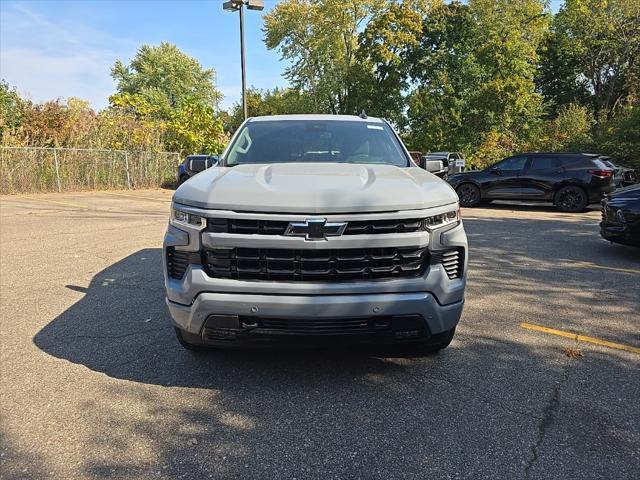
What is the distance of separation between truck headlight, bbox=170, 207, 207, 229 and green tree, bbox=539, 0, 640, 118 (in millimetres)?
32679

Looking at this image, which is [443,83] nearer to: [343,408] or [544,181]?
[544,181]

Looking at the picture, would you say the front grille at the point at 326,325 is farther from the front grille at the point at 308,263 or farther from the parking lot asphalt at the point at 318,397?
the parking lot asphalt at the point at 318,397

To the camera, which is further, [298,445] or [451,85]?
[451,85]

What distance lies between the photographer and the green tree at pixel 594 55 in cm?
3178

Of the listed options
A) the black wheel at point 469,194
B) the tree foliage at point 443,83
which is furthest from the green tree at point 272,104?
the black wheel at point 469,194

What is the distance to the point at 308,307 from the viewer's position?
113 inches

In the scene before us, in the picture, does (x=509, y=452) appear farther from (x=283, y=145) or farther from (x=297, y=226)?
(x=283, y=145)

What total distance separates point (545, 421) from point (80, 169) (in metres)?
19.9

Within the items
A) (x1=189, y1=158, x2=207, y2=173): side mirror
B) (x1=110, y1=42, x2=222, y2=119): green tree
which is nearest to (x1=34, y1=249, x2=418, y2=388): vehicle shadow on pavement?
(x1=189, y1=158, x2=207, y2=173): side mirror

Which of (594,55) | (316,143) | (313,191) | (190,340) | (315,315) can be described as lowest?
(190,340)

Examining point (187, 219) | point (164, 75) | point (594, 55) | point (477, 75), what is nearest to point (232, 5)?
point (187, 219)

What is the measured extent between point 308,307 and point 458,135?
30.0 metres

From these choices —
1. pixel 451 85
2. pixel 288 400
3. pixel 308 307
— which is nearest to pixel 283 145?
pixel 308 307

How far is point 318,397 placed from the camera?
3141 mm
